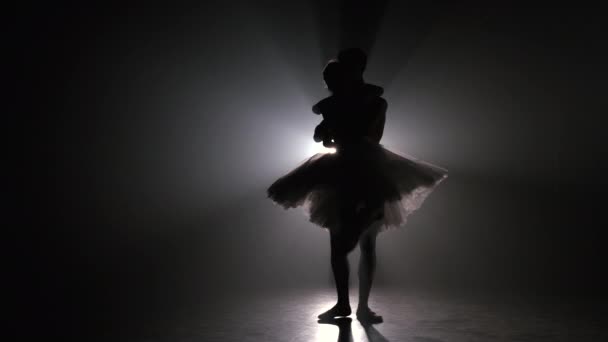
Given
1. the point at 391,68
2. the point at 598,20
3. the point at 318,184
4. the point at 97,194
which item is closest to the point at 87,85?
the point at 97,194

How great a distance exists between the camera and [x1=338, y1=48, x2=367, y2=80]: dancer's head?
1.58 meters

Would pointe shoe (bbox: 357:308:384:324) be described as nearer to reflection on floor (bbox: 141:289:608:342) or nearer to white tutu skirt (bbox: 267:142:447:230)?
reflection on floor (bbox: 141:289:608:342)

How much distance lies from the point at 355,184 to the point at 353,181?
0.5 inches

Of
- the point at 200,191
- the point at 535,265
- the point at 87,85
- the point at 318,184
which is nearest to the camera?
the point at 318,184

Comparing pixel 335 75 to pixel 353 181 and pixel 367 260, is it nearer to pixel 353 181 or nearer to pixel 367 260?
pixel 353 181

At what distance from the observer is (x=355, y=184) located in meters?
1.43

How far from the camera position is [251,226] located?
3480 mm

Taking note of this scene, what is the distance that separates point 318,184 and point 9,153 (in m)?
2.72

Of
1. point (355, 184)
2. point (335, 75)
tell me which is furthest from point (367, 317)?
point (335, 75)

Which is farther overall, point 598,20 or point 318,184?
point 598,20

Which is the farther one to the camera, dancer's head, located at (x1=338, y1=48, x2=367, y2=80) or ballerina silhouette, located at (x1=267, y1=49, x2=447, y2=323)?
dancer's head, located at (x1=338, y1=48, x2=367, y2=80)

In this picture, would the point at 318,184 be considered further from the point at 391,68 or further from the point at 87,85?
the point at 87,85

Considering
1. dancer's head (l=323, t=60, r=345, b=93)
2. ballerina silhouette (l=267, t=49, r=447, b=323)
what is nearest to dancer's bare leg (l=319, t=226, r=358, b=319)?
ballerina silhouette (l=267, t=49, r=447, b=323)

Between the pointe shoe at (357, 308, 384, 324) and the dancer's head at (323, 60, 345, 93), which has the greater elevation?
the dancer's head at (323, 60, 345, 93)
